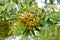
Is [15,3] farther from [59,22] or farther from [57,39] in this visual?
[57,39]

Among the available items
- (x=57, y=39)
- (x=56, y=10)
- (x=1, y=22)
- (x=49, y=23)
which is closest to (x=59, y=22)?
(x=49, y=23)

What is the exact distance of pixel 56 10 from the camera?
1.16 metres

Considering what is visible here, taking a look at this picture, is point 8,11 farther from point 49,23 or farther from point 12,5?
point 49,23

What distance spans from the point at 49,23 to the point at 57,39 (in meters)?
0.31

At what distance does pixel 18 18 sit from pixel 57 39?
422 millimetres

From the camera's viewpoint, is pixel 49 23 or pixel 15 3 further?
pixel 15 3

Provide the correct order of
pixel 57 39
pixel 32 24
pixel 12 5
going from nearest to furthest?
pixel 32 24 → pixel 12 5 → pixel 57 39

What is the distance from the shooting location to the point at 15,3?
44.4 inches

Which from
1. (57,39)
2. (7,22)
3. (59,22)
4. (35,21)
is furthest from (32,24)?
(57,39)

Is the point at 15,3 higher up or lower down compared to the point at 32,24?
higher up

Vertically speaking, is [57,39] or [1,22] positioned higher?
[1,22]

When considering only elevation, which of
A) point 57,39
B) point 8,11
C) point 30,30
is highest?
point 8,11

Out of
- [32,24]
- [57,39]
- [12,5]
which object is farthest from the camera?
[57,39]

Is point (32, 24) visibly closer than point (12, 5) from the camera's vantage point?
Yes
